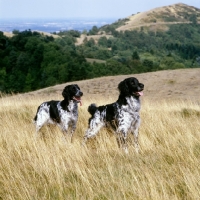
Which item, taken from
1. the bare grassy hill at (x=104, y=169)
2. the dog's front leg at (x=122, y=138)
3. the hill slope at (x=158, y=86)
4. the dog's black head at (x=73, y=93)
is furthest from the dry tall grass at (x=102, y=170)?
the hill slope at (x=158, y=86)

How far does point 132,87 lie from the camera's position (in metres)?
5.98

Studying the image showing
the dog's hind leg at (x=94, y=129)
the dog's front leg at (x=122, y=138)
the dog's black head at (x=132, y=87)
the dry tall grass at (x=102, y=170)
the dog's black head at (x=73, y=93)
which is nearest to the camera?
the dry tall grass at (x=102, y=170)

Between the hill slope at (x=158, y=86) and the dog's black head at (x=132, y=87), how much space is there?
1669 centimetres

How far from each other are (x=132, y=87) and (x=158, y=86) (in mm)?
21616

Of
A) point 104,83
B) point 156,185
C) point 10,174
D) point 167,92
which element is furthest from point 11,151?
point 104,83

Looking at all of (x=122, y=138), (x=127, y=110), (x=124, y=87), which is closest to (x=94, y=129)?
(x=122, y=138)

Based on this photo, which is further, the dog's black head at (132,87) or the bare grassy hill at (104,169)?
the dog's black head at (132,87)

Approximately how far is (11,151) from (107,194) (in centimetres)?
221

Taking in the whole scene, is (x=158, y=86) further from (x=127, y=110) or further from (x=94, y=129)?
(x=127, y=110)

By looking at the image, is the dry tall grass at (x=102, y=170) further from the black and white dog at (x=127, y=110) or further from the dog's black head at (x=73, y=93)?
the dog's black head at (x=73, y=93)

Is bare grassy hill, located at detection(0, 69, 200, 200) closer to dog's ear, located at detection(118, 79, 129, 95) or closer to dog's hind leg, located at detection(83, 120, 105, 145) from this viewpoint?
dog's hind leg, located at detection(83, 120, 105, 145)

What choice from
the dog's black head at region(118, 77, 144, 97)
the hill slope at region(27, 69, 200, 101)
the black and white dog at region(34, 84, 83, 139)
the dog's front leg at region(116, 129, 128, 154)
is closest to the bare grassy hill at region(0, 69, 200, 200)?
the dog's front leg at region(116, 129, 128, 154)

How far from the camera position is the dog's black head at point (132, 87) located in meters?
5.95

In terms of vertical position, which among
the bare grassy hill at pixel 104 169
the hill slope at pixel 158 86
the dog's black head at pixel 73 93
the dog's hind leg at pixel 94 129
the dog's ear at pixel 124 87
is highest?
the dog's ear at pixel 124 87
